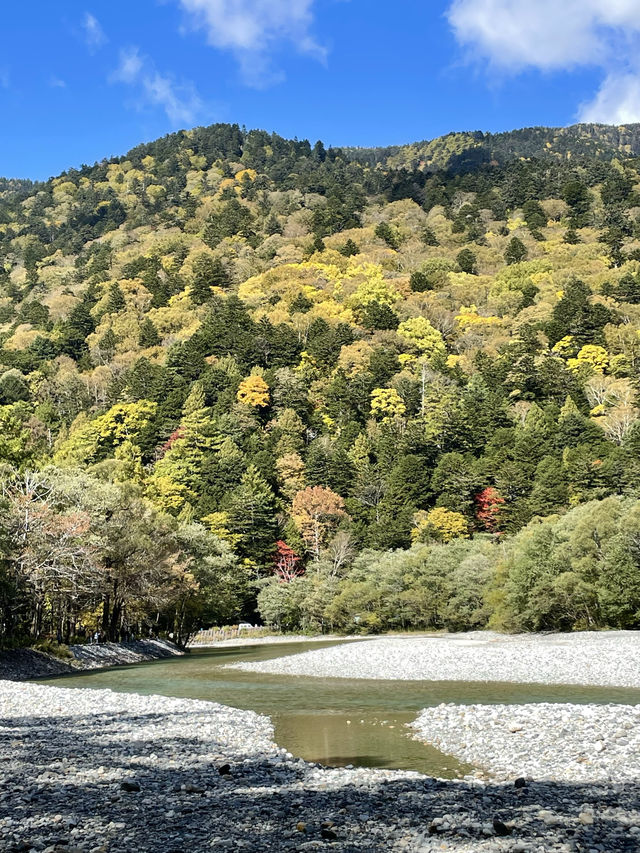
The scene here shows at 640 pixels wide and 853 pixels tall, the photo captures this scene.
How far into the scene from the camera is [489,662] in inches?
1225

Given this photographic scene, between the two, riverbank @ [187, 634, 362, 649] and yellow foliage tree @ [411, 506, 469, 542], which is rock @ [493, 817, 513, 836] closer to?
riverbank @ [187, 634, 362, 649]

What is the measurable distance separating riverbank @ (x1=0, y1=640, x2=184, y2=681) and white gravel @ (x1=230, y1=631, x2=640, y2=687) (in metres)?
8.46

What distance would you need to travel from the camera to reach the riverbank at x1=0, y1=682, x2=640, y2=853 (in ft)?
27.1

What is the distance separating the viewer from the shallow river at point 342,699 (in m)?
14.7

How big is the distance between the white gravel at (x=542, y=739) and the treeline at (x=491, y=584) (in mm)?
27981

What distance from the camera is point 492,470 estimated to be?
76.4 m

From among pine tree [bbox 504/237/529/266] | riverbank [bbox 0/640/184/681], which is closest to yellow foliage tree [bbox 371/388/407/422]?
riverbank [bbox 0/640/184/681]

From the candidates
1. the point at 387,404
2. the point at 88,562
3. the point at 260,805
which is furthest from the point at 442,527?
the point at 260,805

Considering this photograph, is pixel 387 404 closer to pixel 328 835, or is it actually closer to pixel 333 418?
pixel 333 418

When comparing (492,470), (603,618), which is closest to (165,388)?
(492,470)

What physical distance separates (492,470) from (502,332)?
38883mm

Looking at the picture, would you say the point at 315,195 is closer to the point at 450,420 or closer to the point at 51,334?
the point at 51,334

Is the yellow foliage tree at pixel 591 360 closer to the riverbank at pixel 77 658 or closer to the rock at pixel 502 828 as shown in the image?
the riverbank at pixel 77 658

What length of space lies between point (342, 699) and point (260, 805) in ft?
45.7
